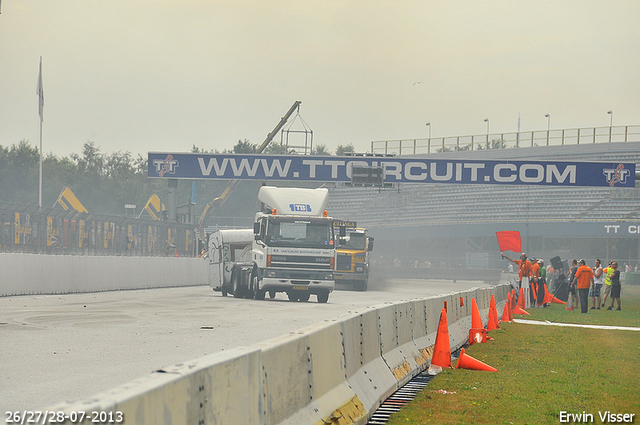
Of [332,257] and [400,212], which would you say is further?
[400,212]

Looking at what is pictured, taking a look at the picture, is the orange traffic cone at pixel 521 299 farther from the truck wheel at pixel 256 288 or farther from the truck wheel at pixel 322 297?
the truck wheel at pixel 256 288

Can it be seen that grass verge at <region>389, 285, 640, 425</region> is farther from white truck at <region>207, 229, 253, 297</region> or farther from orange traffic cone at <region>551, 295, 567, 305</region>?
orange traffic cone at <region>551, 295, 567, 305</region>

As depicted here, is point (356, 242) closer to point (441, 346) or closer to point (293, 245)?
point (293, 245)

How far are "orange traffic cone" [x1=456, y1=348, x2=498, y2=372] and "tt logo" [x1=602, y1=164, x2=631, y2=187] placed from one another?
3686 centimetres

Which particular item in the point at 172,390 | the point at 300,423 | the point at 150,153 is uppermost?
the point at 150,153

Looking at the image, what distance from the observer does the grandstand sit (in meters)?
65.2

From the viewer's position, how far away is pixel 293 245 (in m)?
25.9

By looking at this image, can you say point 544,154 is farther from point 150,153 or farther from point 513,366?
point 513,366

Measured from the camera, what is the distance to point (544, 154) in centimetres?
7012

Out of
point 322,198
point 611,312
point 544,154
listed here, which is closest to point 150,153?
point 322,198

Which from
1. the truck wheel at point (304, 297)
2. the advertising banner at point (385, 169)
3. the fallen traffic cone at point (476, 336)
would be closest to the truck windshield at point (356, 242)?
the advertising banner at point (385, 169)

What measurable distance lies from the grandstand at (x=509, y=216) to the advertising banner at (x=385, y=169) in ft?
46.7

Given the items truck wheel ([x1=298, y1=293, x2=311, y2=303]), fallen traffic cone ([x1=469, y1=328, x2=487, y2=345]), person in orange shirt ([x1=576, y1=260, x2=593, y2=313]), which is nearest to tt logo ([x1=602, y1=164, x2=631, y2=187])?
person in orange shirt ([x1=576, y1=260, x2=593, y2=313])

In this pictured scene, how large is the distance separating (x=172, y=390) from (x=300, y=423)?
2123mm
